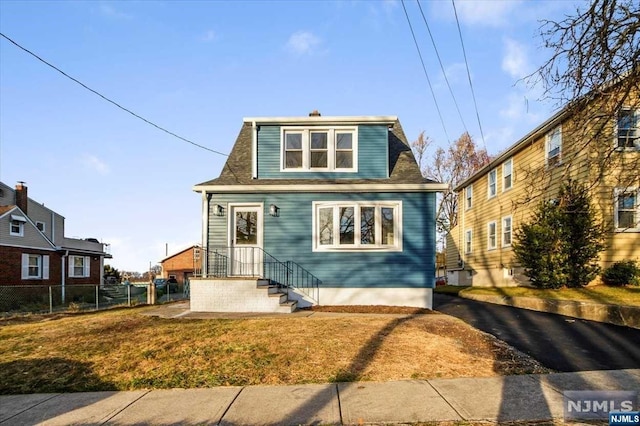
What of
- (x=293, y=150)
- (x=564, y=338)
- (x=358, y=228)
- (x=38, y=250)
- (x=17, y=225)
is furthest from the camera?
(x=38, y=250)

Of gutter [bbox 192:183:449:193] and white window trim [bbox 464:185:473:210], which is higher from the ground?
white window trim [bbox 464:185:473:210]

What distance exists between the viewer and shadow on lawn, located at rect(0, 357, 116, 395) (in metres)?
5.77

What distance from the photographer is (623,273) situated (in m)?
13.0

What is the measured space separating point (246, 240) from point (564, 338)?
8.83 metres

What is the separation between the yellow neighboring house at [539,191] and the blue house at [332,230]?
11.7 ft

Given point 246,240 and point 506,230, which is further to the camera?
point 506,230

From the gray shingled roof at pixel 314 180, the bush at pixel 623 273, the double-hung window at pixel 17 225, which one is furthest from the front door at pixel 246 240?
the double-hung window at pixel 17 225

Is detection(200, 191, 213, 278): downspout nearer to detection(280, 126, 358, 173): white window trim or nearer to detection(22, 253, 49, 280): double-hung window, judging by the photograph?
detection(280, 126, 358, 173): white window trim

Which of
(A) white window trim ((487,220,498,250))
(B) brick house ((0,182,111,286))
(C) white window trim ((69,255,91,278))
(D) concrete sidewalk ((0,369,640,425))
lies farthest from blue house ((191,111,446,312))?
(C) white window trim ((69,255,91,278))

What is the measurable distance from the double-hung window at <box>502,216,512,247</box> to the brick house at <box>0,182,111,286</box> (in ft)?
89.0

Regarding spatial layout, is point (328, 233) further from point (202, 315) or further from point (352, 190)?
point (202, 315)

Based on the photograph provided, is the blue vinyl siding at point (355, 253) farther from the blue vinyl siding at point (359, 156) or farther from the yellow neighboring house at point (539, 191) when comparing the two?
the yellow neighboring house at point (539, 191)

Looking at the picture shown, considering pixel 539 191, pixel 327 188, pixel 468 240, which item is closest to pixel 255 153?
pixel 327 188

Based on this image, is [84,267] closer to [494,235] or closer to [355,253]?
[355,253]
